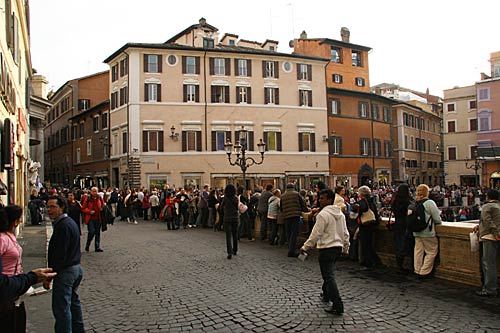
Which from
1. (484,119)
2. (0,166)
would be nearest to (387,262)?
(0,166)

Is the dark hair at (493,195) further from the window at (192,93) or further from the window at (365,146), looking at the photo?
the window at (365,146)

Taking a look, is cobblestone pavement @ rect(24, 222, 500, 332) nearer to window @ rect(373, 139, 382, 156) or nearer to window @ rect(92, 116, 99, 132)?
window @ rect(92, 116, 99, 132)

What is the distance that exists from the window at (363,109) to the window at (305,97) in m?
7.88

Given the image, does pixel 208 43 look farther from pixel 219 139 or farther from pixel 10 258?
pixel 10 258

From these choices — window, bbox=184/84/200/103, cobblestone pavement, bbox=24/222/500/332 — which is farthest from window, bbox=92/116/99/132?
cobblestone pavement, bbox=24/222/500/332

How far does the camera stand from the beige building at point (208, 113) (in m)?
37.3

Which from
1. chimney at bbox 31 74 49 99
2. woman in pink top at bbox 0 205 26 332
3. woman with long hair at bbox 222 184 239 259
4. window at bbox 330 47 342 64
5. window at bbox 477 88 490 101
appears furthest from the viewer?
window at bbox 477 88 490 101

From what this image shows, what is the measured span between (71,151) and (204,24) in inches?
852

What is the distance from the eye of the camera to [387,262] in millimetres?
9719

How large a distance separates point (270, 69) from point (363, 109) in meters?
13.0

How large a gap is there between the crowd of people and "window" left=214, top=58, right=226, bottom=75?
22.4 metres

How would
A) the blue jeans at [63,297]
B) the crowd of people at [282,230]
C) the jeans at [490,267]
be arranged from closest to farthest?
1. the crowd of people at [282,230]
2. the blue jeans at [63,297]
3. the jeans at [490,267]

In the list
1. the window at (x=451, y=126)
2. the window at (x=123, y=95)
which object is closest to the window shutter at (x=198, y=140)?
the window at (x=123, y=95)

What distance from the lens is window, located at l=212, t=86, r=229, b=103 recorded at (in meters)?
39.3
